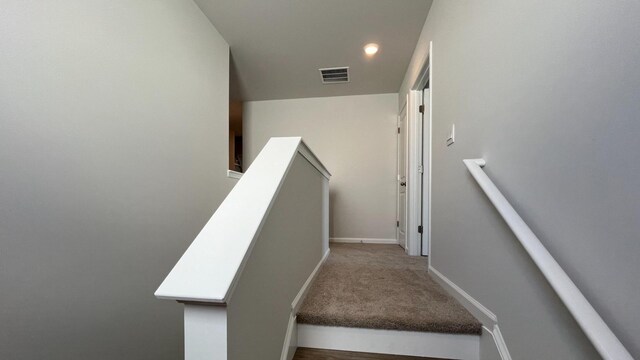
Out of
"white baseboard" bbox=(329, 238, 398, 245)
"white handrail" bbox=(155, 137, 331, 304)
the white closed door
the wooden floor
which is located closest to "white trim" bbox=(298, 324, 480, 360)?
the wooden floor

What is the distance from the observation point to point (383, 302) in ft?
4.84

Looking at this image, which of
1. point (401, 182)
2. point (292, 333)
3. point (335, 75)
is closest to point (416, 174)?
point (401, 182)

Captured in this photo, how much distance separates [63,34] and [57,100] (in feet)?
1.12

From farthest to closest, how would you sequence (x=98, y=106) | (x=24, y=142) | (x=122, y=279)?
1. (x=122, y=279)
2. (x=98, y=106)
3. (x=24, y=142)

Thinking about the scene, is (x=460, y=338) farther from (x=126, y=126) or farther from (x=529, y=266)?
(x=126, y=126)

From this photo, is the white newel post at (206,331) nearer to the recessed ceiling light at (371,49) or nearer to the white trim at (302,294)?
the white trim at (302,294)

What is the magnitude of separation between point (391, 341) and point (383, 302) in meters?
0.22

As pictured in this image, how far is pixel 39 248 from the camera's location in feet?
3.82

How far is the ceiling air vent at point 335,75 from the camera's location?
335cm

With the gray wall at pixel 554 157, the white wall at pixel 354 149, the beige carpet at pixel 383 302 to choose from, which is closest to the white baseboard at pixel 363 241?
the white wall at pixel 354 149

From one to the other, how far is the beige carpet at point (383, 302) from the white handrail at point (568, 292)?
64cm

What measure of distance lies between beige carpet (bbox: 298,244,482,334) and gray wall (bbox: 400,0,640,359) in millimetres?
187

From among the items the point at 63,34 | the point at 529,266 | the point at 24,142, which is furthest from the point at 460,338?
the point at 63,34

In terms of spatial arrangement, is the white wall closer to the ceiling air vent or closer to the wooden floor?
the ceiling air vent
